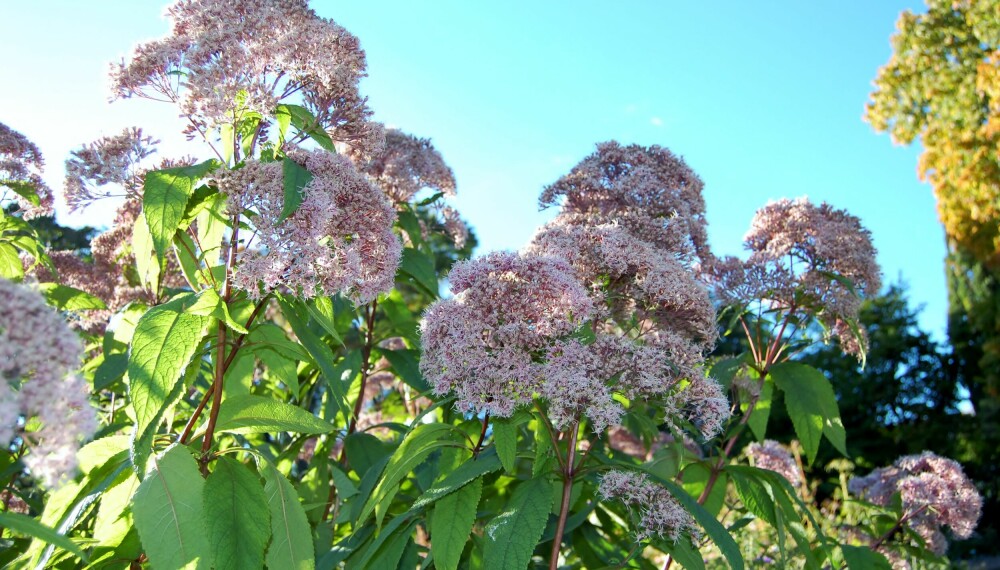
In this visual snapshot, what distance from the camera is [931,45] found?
1922cm

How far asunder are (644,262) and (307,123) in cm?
140

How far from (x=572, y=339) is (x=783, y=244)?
194 centimetres

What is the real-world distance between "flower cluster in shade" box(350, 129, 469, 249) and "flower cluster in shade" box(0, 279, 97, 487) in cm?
261

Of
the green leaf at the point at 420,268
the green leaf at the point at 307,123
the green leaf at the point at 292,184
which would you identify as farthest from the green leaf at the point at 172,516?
the green leaf at the point at 420,268

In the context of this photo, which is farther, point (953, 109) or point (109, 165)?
point (953, 109)

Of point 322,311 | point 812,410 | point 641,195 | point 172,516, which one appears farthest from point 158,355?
point 812,410

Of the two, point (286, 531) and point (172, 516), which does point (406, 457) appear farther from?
point (172, 516)

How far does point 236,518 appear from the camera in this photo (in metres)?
2.37

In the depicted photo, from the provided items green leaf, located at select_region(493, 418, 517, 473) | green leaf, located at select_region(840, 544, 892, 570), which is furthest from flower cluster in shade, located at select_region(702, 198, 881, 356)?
green leaf, located at select_region(493, 418, 517, 473)

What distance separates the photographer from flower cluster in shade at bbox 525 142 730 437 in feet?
8.98

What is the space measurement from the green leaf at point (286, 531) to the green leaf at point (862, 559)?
2519mm

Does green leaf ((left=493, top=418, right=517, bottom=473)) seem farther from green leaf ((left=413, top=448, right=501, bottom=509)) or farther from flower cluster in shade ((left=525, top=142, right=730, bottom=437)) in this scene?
flower cluster in shade ((left=525, top=142, right=730, bottom=437))

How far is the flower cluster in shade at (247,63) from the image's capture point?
277 cm

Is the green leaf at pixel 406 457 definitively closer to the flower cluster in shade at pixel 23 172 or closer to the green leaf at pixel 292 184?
the green leaf at pixel 292 184
